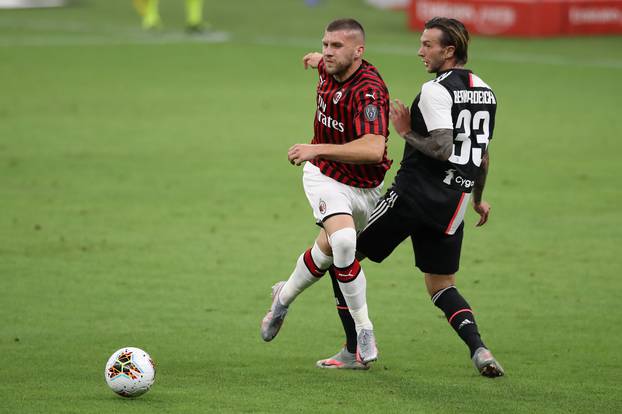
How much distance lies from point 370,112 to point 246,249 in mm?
4454

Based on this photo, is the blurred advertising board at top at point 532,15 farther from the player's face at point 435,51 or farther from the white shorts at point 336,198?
the player's face at point 435,51

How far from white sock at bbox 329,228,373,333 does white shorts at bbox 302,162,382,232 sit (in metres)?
0.20

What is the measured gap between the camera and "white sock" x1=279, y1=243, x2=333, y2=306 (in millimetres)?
7469

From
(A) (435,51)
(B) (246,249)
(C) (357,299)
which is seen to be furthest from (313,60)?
(B) (246,249)

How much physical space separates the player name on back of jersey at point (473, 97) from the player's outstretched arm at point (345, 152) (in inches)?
21.5

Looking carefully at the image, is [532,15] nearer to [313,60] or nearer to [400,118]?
[313,60]

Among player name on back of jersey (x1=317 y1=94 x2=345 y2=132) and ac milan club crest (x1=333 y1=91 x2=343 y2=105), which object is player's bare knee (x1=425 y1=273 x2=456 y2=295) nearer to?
player name on back of jersey (x1=317 y1=94 x2=345 y2=132)

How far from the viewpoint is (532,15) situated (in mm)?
27359

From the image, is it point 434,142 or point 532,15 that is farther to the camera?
point 532,15

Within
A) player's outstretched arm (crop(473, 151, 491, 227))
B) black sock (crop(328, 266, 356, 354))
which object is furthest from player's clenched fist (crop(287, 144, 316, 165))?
player's outstretched arm (crop(473, 151, 491, 227))

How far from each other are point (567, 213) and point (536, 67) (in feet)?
37.5

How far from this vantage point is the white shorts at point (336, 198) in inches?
285

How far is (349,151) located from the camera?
22.7 ft

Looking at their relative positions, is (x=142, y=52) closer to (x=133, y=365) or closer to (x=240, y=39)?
(x=240, y=39)
